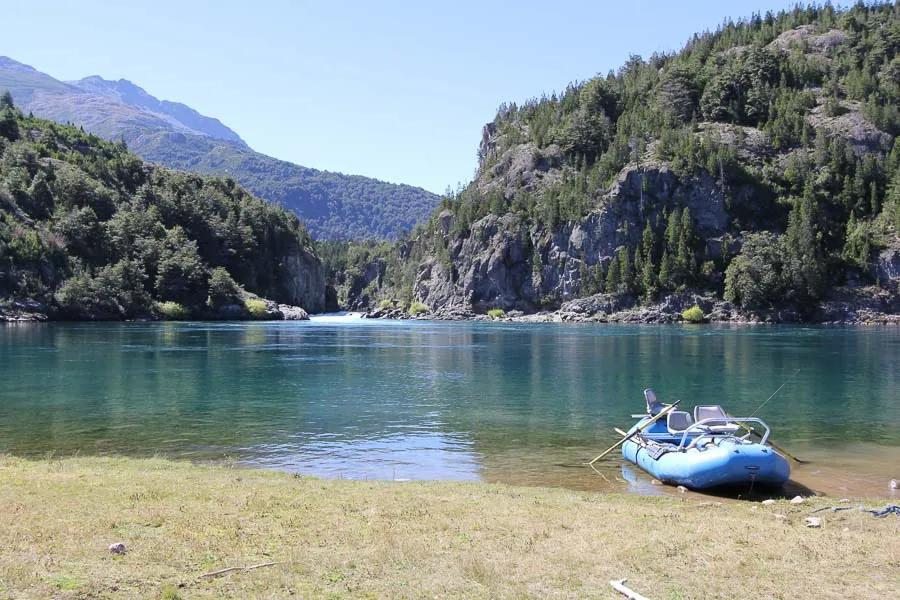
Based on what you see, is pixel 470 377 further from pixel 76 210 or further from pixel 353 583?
pixel 76 210

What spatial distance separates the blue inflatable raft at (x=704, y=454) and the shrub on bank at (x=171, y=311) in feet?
578

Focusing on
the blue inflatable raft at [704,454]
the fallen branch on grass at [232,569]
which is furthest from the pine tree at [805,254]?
the fallen branch on grass at [232,569]

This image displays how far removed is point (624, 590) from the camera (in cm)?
1296

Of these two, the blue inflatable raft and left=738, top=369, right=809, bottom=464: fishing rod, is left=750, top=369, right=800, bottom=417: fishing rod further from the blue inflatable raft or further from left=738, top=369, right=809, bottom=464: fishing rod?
the blue inflatable raft

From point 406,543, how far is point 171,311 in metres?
187

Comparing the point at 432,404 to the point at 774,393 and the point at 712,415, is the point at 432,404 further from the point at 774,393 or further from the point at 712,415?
the point at 774,393

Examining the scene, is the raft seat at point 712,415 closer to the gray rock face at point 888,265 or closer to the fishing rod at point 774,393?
the fishing rod at point 774,393

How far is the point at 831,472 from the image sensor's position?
29641 mm

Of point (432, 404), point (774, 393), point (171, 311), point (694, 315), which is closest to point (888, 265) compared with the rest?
point (694, 315)

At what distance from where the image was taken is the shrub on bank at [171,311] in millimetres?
188375

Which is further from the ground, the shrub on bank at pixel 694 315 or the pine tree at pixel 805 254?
the pine tree at pixel 805 254

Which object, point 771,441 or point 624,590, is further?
point 771,441

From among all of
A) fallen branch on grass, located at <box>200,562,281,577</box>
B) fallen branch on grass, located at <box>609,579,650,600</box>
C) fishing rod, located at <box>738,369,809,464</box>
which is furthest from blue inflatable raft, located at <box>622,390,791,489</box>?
fallen branch on grass, located at <box>200,562,281,577</box>

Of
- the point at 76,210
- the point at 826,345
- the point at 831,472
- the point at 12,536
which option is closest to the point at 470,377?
the point at 831,472
